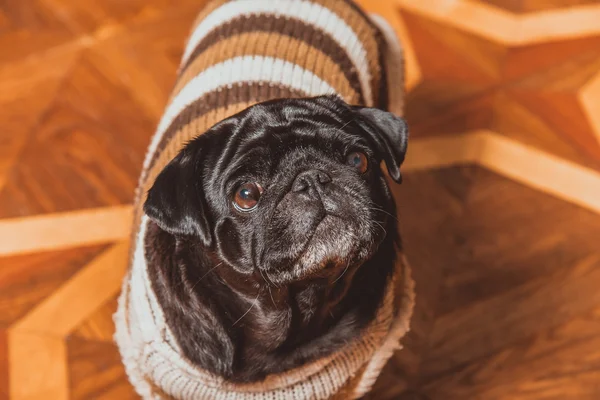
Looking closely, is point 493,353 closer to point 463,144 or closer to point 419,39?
point 463,144

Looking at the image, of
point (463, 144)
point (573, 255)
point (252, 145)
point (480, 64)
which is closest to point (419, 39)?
point (480, 64)

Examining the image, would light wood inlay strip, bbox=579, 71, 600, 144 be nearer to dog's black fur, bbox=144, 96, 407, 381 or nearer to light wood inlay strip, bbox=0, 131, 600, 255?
light wood inlay strip, bbox=0, 131, 600, 255

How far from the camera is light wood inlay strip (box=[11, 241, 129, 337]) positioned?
60.6 inches

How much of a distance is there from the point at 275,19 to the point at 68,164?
2.35 feet

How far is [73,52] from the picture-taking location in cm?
201

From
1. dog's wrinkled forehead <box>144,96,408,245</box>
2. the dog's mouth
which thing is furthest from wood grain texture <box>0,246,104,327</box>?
the dog's mouth

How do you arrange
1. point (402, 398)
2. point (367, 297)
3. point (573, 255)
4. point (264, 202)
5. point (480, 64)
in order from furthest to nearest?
point (480, 64), point (573, 255), point (402, 398), point (367, 297), point (264, 202)

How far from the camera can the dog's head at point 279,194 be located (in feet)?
3.22

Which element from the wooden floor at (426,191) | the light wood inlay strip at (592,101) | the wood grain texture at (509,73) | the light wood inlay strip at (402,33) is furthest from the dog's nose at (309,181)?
the light wood inlay strip at (592,101)

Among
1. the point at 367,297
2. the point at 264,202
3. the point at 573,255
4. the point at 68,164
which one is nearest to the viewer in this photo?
the point at 264,202

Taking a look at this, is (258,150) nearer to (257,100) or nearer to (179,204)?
(179,204)

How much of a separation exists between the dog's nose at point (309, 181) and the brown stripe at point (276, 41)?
342mm

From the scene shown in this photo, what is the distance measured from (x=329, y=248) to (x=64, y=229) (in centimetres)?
89

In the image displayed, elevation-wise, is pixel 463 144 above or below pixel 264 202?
below
